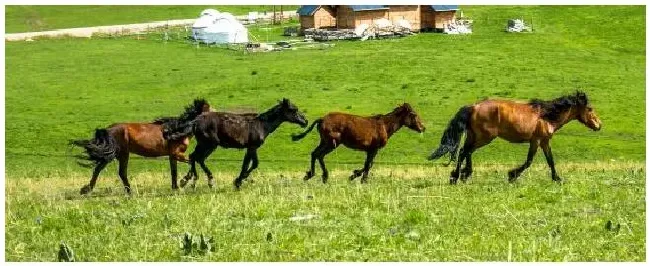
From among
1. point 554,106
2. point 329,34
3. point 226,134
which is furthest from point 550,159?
point 329,34

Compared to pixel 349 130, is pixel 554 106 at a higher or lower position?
higher

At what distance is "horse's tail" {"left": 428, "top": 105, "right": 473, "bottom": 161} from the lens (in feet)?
68.0

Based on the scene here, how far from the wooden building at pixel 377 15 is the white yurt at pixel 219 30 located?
6.75m

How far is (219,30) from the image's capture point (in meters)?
76.0

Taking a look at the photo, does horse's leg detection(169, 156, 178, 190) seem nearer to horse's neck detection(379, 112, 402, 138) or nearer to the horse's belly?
the horse's belly

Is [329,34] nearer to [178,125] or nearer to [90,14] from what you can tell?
[90,14]

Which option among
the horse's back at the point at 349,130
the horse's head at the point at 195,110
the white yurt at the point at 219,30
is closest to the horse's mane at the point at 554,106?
the horse's back at the point at 349,130

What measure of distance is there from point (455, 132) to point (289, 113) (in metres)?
3.62

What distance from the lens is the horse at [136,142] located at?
1991 centimetres

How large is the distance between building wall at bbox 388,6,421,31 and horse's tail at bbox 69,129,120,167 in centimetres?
6390

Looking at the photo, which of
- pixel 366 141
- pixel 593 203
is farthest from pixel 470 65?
pixel 593 203

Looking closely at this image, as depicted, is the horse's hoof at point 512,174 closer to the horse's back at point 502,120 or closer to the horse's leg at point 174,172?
the horse's back at point 502,120

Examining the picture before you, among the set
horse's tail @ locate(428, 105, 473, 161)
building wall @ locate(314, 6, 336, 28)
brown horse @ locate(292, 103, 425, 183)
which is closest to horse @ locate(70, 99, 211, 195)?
brown horse @ locate(292, 103, 425, 183)

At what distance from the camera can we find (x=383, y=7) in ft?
273
